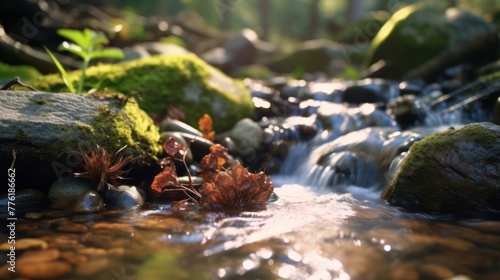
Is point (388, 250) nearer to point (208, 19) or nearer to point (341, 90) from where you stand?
point (341, 90)

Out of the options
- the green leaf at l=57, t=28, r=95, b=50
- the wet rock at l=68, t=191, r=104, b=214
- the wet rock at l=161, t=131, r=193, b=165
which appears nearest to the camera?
the wet rock at l=68, t=191, r=104, b=214

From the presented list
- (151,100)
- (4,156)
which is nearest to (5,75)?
(151,100)

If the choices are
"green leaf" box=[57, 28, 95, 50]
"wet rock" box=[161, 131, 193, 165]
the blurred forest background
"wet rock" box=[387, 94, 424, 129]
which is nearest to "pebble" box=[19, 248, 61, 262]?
"wet rock" box=[161, 131, 193, 165]

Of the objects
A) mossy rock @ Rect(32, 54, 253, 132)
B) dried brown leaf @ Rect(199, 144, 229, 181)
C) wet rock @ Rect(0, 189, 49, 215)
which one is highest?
mossy rock @ Rect(32, 54, 253, 132)

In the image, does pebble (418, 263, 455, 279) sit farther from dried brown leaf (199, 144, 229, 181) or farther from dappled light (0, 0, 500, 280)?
dried brown leaf (199, 144, 229, 181)

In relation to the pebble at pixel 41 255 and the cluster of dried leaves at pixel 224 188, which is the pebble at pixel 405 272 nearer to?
the cluster of dried leaves at pixel 224 188

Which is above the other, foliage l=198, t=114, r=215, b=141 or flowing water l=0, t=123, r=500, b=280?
foliage l=198, t=114, r=215, b=141

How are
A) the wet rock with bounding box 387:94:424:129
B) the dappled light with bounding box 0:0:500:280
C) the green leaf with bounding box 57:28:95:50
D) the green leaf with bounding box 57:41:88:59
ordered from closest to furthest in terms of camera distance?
the dappled light with bounding box 0:0:500:280
the green leaf with bounding box 57:41:88:59
the green leaf with bounding box 57:28:95:50
the wet rock with bounding box 387:94:424:129
